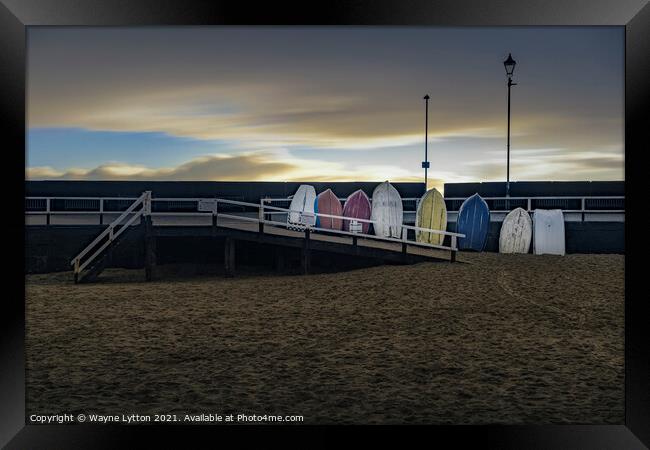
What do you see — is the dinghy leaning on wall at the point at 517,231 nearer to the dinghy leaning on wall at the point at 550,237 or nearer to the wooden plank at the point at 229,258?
the dinghy leaning on wall at the point at 550,237

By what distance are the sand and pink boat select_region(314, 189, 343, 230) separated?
5.94m

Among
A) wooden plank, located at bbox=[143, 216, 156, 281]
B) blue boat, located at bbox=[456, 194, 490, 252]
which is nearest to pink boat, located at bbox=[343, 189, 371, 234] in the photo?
blue boat, located at bbox=[456, 194, 490, 252]

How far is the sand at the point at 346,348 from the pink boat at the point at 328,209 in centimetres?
594

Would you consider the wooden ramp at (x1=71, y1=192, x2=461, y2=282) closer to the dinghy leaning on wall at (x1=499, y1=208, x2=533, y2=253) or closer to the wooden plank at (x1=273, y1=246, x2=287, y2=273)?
the wooden plank at (x1=273, y1=246, x2=287, y2=273)

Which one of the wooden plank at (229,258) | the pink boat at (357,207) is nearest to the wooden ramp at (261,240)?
the wooden plank at (229,258)

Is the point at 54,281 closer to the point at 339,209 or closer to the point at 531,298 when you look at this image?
the point at 339,209

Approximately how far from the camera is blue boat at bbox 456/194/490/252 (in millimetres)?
18922

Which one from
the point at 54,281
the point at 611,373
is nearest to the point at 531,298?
the point at 611,373

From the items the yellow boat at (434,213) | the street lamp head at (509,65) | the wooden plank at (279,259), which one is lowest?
the wooden plank at (279,259)

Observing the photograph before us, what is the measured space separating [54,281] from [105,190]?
49.8 ft

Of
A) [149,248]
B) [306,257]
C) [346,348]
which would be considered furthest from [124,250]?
[346,348]

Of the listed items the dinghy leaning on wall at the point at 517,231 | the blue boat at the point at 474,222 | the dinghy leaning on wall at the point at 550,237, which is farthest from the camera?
the blue boat at the point at 474,222

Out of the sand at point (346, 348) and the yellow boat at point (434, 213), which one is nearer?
the sand at point (346, 348)

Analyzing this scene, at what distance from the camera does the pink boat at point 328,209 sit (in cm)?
1997
